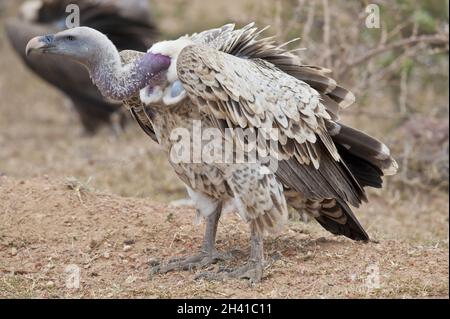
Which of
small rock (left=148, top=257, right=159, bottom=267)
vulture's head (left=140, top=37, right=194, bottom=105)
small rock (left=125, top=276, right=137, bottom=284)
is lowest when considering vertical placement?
small rock (left=125, top=276, right=137, bottom=284)

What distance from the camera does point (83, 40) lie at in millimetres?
4680

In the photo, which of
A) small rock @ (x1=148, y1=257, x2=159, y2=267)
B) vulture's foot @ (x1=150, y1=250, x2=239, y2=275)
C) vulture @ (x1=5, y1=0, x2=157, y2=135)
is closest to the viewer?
vulture's foot @ (x1=150, y1=250, x2=239, y2=275)

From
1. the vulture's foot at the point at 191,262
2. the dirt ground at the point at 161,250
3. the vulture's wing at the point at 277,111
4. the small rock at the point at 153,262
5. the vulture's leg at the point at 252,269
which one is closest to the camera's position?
the vulture's wing at the point at 277,111

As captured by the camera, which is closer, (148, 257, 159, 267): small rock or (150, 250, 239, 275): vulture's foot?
(150, 250, 239, 275): vulture's foot

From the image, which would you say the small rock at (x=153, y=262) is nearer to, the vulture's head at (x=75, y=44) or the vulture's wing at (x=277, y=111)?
the vulture's wing at (x=277, y=111)

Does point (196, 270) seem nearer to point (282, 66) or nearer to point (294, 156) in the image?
point (294, 156)

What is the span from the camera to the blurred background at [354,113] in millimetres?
8016

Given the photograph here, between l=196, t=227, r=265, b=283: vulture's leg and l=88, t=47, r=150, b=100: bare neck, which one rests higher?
l=88, t=47, r=150, b=100: bare neck

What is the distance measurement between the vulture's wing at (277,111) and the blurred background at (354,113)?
2031 millimetres

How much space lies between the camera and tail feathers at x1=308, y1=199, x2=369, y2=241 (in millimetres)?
5074

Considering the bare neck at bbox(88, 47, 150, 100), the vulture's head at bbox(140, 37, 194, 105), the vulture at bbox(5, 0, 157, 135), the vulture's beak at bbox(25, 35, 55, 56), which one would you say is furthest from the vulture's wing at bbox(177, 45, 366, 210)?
the vulture at bbox(5, 0, 157, 135)

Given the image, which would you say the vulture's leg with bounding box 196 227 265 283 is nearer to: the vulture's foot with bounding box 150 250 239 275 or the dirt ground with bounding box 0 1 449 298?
the dirt ground with bounding box 0 1 449 298

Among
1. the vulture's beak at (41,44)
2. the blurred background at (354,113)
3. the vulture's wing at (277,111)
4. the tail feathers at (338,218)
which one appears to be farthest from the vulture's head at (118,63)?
the blurred background at (354,113)

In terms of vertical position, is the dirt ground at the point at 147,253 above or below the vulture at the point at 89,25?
below
